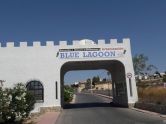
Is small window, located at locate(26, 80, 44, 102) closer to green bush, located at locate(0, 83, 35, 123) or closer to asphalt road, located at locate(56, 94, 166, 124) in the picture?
asphalt road, located at locate(56, 94, 166, 124)

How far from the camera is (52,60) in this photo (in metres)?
30.6

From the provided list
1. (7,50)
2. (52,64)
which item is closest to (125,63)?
(52,64)

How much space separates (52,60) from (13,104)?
11.1m

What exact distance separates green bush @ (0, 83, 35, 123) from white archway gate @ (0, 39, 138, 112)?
377 inches

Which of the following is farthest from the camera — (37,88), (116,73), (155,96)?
(116,73)

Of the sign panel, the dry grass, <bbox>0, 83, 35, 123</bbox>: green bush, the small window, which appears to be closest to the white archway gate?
the sign panel

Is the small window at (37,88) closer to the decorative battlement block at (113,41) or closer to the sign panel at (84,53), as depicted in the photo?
the sign panel at (84,53)

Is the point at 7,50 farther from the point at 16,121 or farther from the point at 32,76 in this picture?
the point at 16,121

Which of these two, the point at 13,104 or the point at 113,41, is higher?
the point at 113,41

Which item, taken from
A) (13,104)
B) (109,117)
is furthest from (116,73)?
(13,104)

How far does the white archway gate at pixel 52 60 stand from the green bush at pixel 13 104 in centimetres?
958

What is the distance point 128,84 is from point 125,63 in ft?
6.83

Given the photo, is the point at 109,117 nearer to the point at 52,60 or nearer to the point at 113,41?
the point at 52,60

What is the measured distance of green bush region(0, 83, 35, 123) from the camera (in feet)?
64.6
